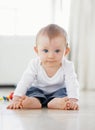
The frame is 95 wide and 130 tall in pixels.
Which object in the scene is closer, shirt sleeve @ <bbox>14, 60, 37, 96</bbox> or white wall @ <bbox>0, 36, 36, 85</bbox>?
shirt sleeve @ <bbox>14, 60, 37, 96</bbox>

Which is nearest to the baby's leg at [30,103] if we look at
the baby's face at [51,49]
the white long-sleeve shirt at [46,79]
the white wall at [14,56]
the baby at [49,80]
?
the baby at [49,80]

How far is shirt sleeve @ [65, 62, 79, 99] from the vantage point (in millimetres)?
1559

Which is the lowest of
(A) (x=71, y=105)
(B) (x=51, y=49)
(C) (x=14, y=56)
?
(A) (x=71, y=105)

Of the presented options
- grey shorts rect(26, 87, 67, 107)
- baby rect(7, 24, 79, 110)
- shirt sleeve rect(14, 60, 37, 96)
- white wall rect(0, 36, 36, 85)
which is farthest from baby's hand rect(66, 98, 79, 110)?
white wall rect(0, 36, 36, 85)

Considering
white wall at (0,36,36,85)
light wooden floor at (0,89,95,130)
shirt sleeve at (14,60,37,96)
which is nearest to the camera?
light wooden floor at (0,89,95,130)

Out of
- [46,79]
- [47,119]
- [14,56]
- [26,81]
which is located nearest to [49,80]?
[46,79]

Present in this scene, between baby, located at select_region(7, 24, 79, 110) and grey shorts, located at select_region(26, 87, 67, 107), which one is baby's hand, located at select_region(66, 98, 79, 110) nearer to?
baby, located at select_region(7, 24, 79, 110)

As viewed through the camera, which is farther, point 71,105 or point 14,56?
point 14,56

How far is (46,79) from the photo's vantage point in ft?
5.43

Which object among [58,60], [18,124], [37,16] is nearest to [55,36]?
[58,60]

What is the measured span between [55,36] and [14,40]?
1029 mm

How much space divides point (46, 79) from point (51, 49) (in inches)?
6.7

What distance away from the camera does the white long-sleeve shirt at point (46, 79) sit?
1.60m

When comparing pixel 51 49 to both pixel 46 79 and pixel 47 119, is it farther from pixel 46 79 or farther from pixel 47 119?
pixel 47 119
